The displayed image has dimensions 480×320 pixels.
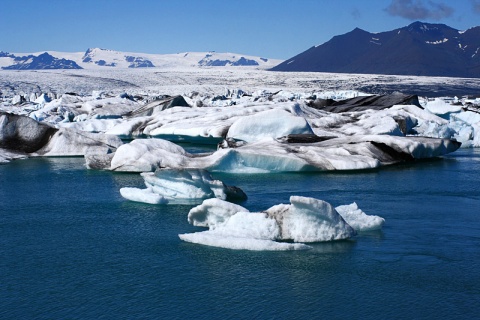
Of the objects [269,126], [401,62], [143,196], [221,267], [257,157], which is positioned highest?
[401,62]

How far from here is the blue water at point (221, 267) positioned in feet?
14.1

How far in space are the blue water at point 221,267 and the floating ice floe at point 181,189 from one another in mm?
172

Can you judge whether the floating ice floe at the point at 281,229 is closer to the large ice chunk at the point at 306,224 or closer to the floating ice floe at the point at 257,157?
the large ice chunk at the point at 306,224

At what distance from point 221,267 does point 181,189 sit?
9.01ft

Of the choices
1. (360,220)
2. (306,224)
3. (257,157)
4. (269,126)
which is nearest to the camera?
(306,224)

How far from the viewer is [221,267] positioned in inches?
199

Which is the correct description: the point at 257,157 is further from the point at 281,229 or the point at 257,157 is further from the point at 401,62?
the point at 401,62

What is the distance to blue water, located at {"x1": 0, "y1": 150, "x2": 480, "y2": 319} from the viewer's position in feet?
14.1

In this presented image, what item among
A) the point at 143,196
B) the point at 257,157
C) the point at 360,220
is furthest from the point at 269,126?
the point at 360,220

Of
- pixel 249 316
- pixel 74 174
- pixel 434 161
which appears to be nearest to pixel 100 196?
pixel 74 174

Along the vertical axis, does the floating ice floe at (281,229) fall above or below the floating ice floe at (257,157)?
below

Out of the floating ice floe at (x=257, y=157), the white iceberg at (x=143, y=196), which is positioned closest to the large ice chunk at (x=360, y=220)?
the white iceberg at (x=143, y=196)

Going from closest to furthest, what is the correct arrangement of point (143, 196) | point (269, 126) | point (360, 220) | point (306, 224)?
point (306, 224)
point (360, 220)
point (143, 196)
point (269, 126)

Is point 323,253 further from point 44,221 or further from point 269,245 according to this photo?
point 44,221
